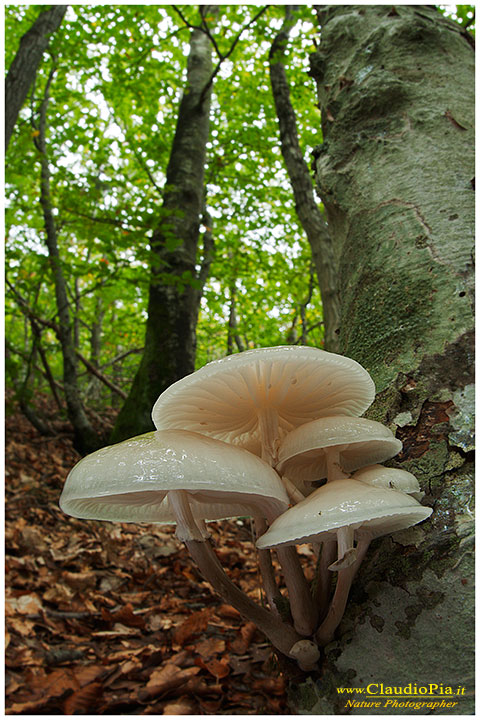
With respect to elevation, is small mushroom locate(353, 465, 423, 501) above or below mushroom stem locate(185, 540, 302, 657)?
above

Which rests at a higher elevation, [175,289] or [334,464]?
[175,289]

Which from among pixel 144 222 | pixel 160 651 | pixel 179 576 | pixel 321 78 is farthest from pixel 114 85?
pixel 160 651

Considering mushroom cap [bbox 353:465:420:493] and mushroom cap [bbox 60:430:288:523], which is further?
mushroom cap [bbox 353:465:420:493]

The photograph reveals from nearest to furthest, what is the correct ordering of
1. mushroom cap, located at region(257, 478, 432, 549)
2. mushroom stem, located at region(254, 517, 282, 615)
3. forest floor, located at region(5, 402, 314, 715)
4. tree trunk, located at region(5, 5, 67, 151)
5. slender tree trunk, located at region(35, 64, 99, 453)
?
mushroom cap, located at region(257, 478, 432, 549)
mushroom stem, located at region(254, 517, 282, 615)
forest floor, located at region(5, 402, 314, 715)
tree trunk, located at region(5, 5, 67, 151)
slender tree trunk, located at region(35, 64, 99, 453)

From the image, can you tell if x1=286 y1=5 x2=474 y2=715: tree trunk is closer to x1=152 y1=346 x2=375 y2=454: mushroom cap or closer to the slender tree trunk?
x1=152 y1=346 x2=375 y2=454: mushroom cap

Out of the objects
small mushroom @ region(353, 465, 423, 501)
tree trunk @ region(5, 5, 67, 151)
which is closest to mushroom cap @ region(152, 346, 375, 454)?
small mushroom @ region(353, 465, 423, 501)

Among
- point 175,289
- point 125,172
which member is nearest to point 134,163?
point 125,172

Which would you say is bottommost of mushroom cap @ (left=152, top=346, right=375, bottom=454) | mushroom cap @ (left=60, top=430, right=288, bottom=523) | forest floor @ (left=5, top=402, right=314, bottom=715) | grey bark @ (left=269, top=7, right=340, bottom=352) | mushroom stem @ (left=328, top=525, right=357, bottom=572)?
forest floor @ (left=5, top=402, right=314, bottom=715)

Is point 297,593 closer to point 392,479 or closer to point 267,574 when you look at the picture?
point 267,574
